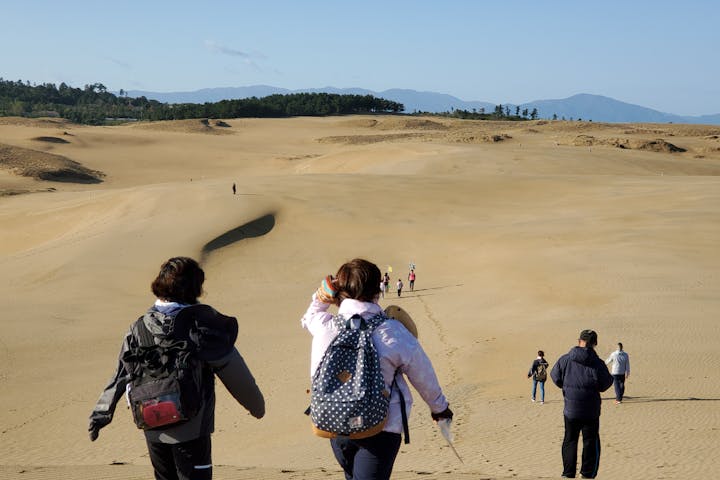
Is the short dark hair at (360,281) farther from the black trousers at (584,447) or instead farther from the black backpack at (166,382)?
the black trousers at (584,447)

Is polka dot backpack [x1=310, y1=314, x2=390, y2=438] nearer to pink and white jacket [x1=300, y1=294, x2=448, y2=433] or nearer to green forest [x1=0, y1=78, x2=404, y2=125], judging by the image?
pink and white jacket [x1=300, y1=294, x2=448, y2=433]

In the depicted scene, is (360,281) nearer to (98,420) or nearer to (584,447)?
(98,420)

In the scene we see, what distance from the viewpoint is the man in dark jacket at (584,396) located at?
25.1 feet

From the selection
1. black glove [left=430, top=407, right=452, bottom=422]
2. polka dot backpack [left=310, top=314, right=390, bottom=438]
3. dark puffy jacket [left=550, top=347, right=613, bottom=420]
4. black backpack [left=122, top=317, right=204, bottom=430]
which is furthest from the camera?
dark puffy jacket [left=550, top=347, right=613, bottom=420]

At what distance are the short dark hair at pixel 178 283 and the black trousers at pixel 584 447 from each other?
4.35 meters

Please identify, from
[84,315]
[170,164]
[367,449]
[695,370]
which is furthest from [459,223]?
[170,164]

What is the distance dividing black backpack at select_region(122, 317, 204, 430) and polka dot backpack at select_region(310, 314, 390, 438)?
2.19ft

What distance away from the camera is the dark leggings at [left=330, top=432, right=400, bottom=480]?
4457 mm

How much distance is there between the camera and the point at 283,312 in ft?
78.3

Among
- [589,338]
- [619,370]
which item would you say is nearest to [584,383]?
[589,338]

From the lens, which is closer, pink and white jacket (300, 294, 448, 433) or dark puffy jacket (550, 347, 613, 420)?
pink and white jacket (300, 294, 448, 433)

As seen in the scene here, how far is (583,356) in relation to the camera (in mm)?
7730

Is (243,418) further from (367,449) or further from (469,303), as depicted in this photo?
(469,303)

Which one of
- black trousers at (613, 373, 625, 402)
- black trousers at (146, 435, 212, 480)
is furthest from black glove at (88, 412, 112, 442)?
black trousers at (613, 373, 625, 402)
